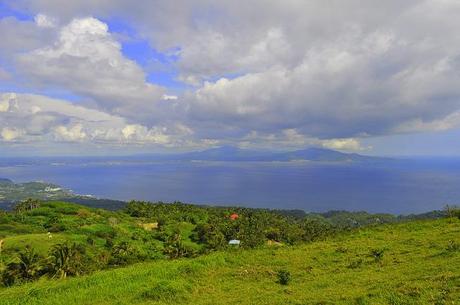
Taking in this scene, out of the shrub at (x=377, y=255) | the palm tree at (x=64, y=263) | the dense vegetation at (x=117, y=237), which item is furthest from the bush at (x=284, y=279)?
the palm tree at (x=64, y=263)

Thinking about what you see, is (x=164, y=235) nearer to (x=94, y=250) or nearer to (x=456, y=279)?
(x=94, y=250)

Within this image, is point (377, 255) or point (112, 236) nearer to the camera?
point (377, 255)

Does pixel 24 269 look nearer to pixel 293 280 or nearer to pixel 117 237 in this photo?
pixel 293 280

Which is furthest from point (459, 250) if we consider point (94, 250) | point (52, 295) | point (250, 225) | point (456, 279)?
point (250, 225)

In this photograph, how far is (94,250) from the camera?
60.4 meters

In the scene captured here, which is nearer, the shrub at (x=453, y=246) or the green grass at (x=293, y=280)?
the green grass at (x=293, y=280)

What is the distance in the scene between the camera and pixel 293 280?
16172 millimetres

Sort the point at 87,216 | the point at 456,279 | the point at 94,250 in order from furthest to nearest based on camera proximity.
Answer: the point at 87,216 < the point at 94,250 < the point at 456,279

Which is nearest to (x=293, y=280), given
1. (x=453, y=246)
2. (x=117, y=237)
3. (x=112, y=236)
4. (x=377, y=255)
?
(x=377, y=255)

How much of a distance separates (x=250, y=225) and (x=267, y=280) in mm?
86762

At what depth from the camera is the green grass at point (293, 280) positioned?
12.6 meters

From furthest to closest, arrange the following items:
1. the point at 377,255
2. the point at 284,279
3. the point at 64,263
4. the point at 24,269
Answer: the point at 24,269 → the point at 64,263 → the point at 377,255 → the point at 284,279

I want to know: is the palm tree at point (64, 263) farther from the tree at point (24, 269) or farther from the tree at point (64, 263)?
the tree at point (24, 269)

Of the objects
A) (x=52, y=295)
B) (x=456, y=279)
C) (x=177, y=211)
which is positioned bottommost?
(x=177, y=211)
